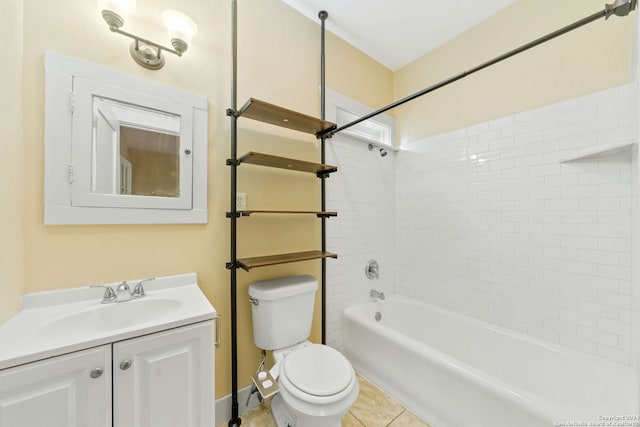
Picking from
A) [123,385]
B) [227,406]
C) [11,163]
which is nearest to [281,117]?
[11,163]

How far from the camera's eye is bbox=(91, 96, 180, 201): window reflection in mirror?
1.11m

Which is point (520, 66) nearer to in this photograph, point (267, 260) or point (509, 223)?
point (509, 223)

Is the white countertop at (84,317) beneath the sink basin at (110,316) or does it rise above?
above

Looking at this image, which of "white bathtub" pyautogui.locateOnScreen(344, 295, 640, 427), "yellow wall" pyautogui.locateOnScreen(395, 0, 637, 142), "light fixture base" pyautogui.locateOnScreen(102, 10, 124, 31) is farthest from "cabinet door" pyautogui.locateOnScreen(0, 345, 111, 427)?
"yellow wall" pyautogui.locateOnScreen(395, 0, 637, 142)

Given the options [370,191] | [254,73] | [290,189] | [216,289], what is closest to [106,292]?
[216,289]

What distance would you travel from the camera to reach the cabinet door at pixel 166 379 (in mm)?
808

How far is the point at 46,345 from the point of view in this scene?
0.72m

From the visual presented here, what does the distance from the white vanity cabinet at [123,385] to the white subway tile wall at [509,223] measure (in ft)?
3.74

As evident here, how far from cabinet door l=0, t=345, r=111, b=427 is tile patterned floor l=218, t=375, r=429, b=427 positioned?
3.00 feet

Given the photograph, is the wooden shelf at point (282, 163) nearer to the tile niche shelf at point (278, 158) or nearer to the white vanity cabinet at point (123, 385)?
the tile niche shelf at point (278, 158)

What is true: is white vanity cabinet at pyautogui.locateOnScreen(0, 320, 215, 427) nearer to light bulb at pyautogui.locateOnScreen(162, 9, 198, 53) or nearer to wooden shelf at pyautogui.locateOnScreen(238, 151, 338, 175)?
wooden shelf at pyautogui.locateOnScreen(238, 151, 338, 175)

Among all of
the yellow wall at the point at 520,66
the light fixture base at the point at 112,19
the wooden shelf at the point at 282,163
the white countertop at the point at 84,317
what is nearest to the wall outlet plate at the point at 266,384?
the white countertop at the point at 84,317

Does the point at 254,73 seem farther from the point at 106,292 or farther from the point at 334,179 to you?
the point at 106,292

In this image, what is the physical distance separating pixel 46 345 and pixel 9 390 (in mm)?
113
